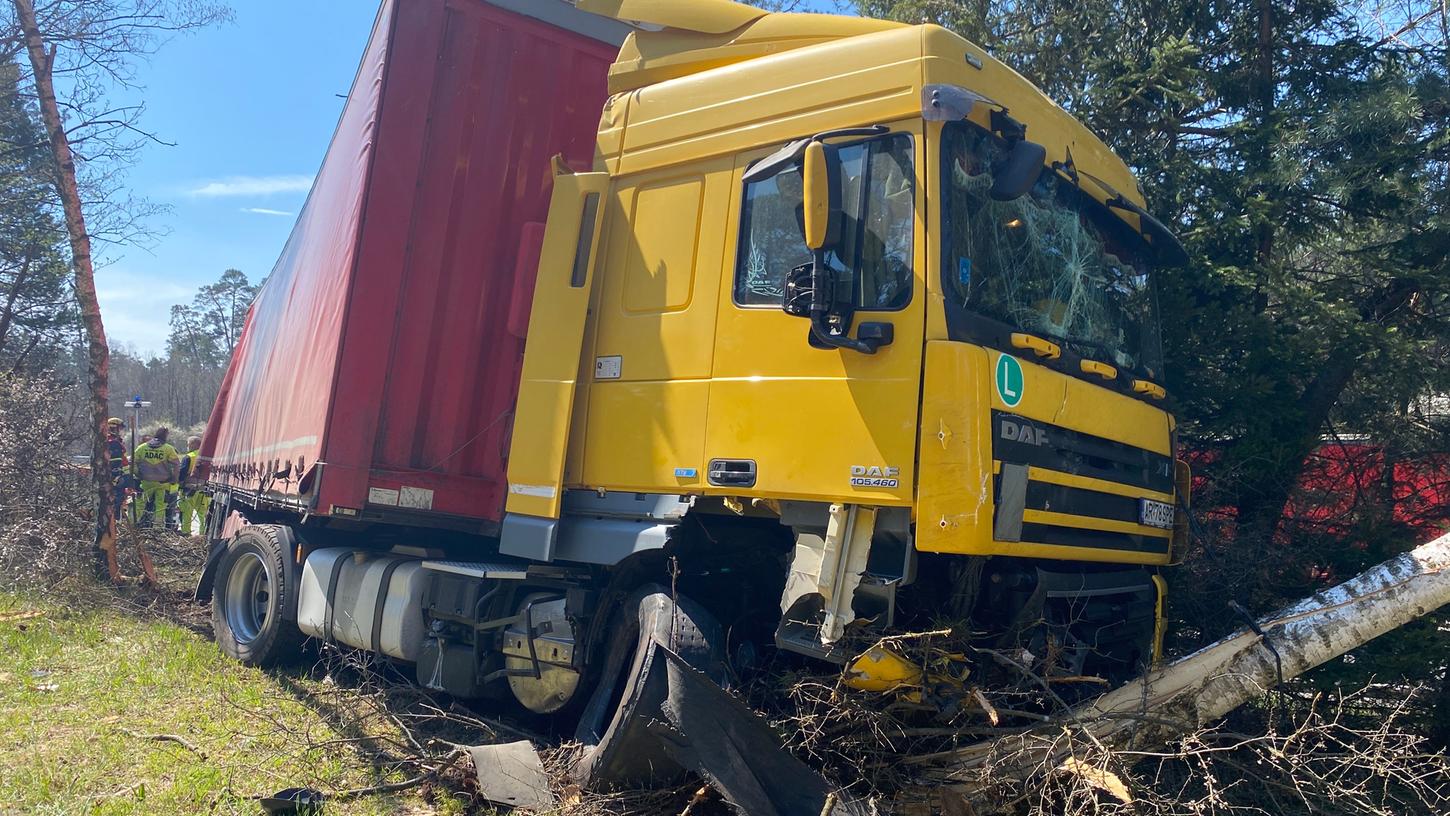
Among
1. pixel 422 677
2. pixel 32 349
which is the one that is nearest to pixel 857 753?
pixel 422 677

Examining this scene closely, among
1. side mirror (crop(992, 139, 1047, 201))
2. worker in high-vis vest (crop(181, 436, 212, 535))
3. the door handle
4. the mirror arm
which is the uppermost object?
side mirror (crop(992, 139, 1047, 201))

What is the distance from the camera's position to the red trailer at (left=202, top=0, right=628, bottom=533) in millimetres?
5352

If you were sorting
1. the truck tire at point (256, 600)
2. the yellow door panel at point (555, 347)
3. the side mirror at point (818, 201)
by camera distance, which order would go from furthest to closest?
the truck tire at point (256, 600) → the yellow door panel at point (555, 347) → the side mirror at point (818, 201)

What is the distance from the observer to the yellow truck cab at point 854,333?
3.57m

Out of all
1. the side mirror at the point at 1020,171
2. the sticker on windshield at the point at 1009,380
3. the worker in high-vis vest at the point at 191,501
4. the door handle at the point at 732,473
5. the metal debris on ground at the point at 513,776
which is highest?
the side mirror at the point at 1020,171

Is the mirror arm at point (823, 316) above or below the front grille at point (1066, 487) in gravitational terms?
above

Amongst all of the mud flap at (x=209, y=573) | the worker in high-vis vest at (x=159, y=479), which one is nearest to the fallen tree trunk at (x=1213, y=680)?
the mud flap at (x=209, y=573)

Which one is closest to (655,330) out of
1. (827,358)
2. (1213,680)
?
(827,358)

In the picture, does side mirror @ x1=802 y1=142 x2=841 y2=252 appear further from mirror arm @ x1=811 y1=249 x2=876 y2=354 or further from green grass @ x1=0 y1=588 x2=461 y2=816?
green grass @ x1=0 y1=588 x2=461 y2=816

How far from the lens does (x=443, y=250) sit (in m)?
5.47

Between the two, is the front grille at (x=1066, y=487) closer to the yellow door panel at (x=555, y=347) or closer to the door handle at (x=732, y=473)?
the door handle at (x=732, y=473)

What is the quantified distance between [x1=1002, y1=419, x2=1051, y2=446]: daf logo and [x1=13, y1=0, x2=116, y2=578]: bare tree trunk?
9.25 metres

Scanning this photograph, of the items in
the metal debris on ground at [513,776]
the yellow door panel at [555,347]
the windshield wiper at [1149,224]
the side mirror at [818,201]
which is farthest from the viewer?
the yellow door panel at [555,347]

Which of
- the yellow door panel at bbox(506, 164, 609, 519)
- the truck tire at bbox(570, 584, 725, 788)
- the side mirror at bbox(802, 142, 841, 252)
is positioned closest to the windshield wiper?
A: the side mirror at bbox(802, 142, 841, 252)
